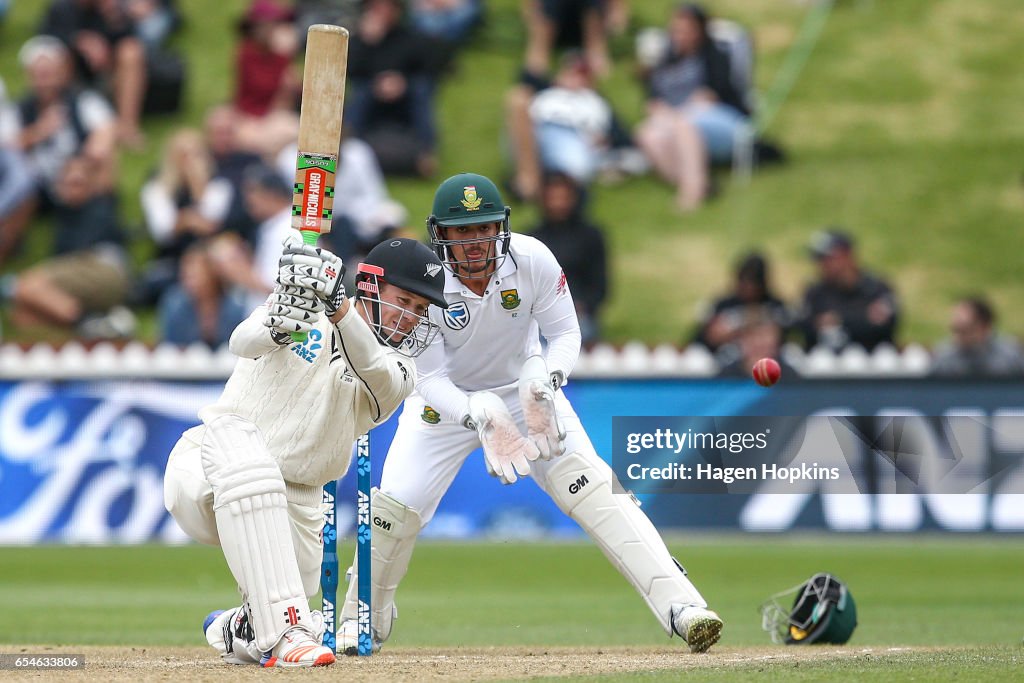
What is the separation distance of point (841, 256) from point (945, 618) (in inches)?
225

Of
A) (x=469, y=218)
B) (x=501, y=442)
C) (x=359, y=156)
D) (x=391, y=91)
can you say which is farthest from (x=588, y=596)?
(x=391, y=91)

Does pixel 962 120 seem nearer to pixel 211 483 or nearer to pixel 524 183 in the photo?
pixel 524 183

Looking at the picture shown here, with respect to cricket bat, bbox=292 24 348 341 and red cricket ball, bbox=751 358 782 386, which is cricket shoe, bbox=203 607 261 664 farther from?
red cricket ball, bbox=751 358 782 386

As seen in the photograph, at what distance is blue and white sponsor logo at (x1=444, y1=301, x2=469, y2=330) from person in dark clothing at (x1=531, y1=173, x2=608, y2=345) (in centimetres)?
718

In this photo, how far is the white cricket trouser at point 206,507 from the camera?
569 cm

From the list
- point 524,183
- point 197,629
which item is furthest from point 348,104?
point 197,629

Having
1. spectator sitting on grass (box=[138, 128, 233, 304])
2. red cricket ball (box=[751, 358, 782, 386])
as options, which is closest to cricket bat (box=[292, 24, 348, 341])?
red cricket ball (box=[751, 358, 782, 386])

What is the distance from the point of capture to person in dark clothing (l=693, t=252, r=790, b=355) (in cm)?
1328

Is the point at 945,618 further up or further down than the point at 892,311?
further down

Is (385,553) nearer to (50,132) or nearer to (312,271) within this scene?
(312,271)

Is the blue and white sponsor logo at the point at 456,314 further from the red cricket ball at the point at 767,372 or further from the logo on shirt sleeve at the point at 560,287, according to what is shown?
the red cricket ball at the point at 767,372

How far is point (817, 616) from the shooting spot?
22.6ft

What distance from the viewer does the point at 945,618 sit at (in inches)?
328

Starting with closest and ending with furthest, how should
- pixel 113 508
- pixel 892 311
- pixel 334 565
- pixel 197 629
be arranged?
pixel 334 565
pixel 197 629
pixel 113 508
pixel 892 311
